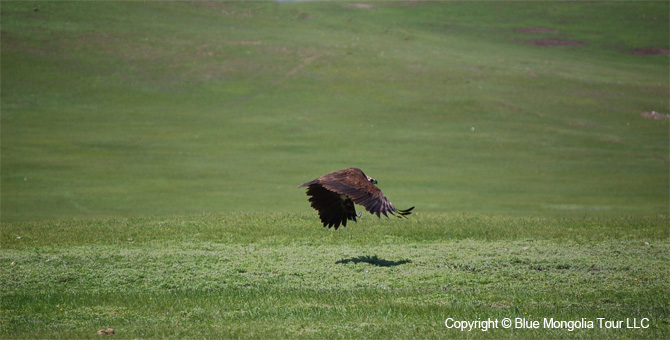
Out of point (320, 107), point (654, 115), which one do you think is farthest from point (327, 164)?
point (654, 115)

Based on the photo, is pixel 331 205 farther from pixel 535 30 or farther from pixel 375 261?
pixel 535 30

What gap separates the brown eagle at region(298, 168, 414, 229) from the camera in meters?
12.4

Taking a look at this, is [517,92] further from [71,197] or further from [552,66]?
[71,197]

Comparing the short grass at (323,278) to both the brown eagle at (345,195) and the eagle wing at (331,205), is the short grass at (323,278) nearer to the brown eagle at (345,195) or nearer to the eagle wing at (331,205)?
the eagle wing at (331,205)

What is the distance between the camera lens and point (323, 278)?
13688 millimetres

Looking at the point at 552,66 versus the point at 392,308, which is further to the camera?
the point at 552,66

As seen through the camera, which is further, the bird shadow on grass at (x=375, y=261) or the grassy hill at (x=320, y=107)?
the grassy hill at (x=320, y=107)

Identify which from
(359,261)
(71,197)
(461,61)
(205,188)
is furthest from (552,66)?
(359,261)

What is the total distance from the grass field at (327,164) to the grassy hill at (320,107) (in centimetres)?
25

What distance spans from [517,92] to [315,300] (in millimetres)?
44940

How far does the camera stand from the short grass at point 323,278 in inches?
411

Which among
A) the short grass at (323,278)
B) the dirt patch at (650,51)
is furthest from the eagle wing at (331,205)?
the dirt patch at (650,51)

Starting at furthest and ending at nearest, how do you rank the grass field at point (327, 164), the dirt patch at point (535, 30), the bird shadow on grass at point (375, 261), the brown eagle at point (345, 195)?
the dirt patch at point (535, 30) < the bird shadow on grass at point (375, 261) < the brown eagle at point (345, 195) < the grass field at point (327, 164)

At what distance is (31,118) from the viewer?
45.1 m
